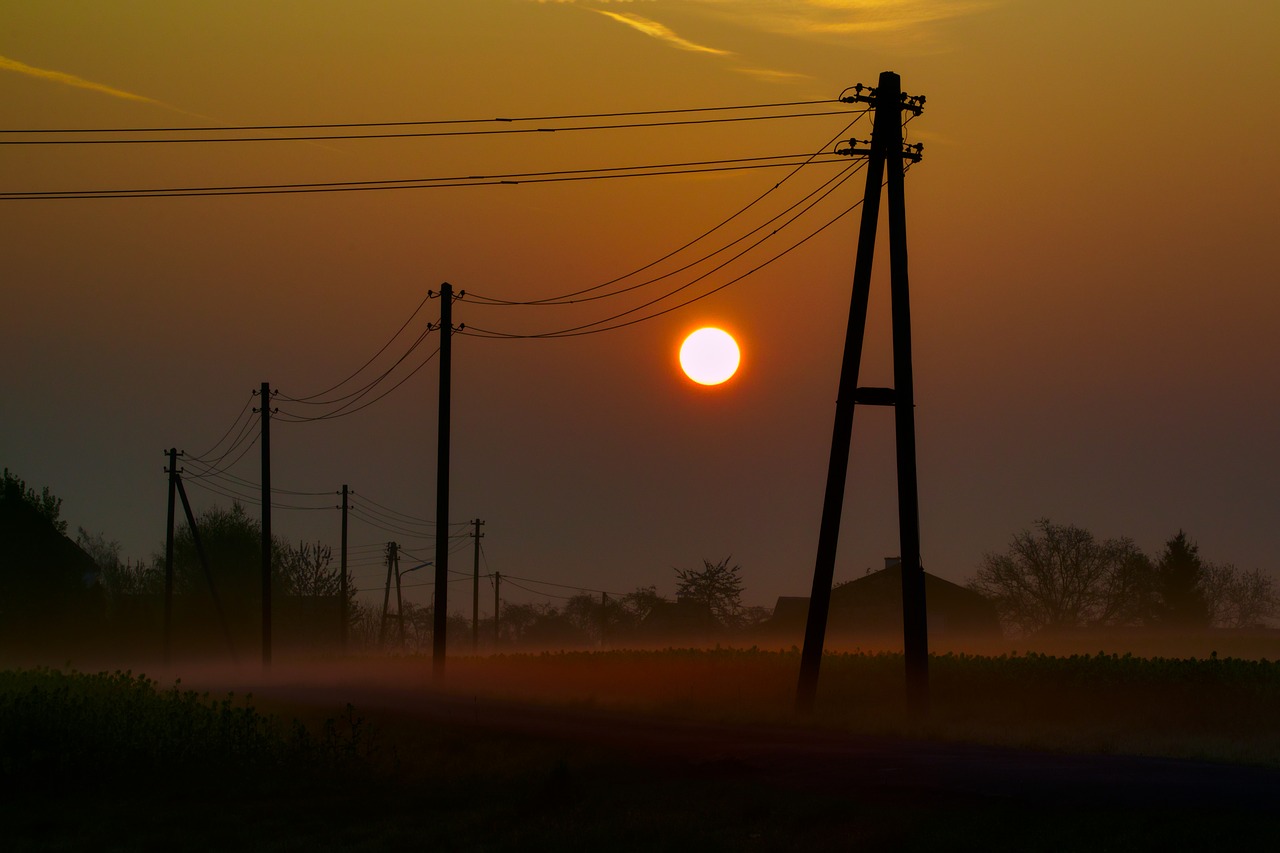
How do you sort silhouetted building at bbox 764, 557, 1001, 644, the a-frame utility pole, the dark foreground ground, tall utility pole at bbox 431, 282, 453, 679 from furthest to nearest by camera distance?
1. silhouetted building at bbox 764, 557, 1001, 644
2. tall utility pole at bbox 431, 282, 453, 679
3. the a-frame utility pole
4. the dark foreground ground

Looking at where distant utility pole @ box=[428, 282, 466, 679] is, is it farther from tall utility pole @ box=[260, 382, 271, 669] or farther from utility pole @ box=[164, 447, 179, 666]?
utility pole @ box=[164, 447, 179, 666]

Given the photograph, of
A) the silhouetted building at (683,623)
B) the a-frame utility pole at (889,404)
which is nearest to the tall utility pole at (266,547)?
the a-frame utility pole at (889,404)

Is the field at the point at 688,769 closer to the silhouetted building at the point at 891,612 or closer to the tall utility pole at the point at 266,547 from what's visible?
the tall utility pole at the point at 266,547

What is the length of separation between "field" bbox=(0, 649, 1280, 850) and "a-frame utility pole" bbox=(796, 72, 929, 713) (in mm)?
1504

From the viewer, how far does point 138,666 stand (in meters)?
71.7

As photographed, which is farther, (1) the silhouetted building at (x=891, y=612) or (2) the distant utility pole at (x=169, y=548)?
(1) the silhouetted building at (x=891, y=612)

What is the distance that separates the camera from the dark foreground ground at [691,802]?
42.2 ft

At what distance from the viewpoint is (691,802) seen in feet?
51.1

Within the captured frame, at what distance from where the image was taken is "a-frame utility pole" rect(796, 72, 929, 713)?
82.4 ft

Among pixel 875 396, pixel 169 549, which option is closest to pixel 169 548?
pixel 169 549

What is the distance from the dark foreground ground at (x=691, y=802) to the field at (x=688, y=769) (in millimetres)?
41

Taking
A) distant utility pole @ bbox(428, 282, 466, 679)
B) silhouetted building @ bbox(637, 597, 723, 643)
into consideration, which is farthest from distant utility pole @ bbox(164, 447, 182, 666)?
silhouetted building @ bbox(637, 597, 723, 643)

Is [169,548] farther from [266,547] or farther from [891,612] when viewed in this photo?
[891,612]

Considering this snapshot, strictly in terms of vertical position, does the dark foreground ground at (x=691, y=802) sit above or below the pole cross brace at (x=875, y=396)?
below
